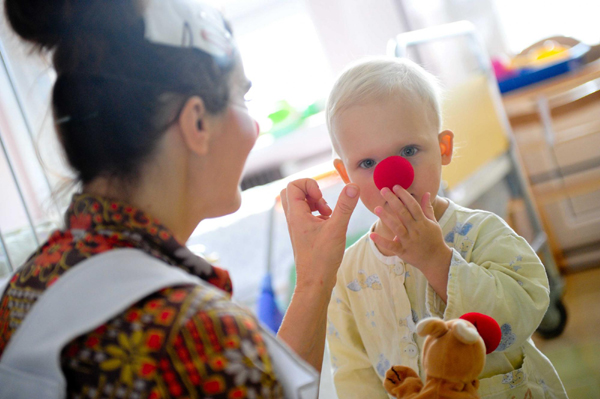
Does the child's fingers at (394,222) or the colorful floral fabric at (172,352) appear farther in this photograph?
the child's fingers at (394,222)

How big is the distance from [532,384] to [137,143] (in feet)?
2.18

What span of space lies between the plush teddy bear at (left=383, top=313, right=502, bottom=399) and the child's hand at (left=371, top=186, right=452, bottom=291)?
9cm

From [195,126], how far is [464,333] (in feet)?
1.24

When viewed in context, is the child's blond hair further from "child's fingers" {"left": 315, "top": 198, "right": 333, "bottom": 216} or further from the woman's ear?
the woman's ear

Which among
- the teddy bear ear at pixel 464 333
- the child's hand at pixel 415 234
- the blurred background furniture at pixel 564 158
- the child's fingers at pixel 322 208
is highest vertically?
the child's fingers at pixel 322 208

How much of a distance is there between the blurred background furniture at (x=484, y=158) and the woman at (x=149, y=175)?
0.78 meters

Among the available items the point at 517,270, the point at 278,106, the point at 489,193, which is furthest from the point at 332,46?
the point at 517,270

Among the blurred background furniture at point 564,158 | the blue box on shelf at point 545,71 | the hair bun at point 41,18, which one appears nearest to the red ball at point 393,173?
the hair bun at point 41,18

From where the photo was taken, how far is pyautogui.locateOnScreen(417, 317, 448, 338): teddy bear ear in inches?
22.9

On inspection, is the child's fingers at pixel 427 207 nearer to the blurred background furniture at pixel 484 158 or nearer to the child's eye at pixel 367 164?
the child's eye at pixel 367 164

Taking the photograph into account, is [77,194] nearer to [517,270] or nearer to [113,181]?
[113,181]

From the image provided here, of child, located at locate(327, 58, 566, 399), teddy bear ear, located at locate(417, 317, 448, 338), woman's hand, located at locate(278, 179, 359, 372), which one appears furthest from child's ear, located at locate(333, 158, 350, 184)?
teddy bear ear, located at locate(417, 317, 448, 338)

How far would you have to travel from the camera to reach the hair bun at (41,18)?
1.85 feet

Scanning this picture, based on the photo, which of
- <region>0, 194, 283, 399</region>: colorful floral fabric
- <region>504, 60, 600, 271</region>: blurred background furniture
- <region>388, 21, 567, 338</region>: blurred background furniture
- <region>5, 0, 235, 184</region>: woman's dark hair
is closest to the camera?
<region>0, 194, 283, 399</region>: colorful floral fabric
